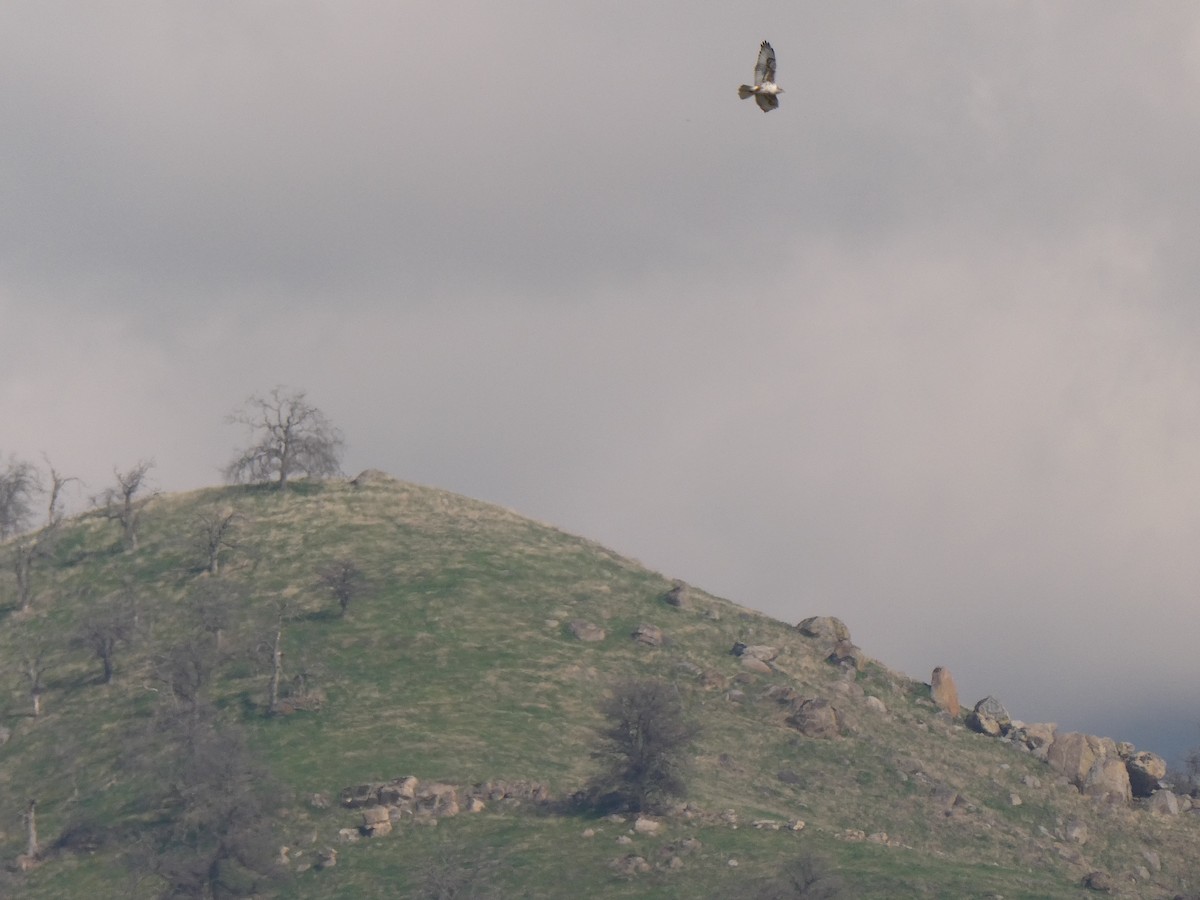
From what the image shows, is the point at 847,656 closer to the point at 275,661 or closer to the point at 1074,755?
the point at 1074,755

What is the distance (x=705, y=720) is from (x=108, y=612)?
45625 millimetres

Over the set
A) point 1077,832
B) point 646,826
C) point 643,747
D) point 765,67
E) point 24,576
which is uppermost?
point 765,67

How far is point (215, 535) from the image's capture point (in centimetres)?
12212

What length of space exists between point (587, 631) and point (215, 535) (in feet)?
102

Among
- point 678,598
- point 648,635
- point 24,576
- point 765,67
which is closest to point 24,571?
point 24,576

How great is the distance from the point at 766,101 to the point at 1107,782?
75466 millimetres

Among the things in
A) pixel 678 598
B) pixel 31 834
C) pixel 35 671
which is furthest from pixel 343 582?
pixel 31 834

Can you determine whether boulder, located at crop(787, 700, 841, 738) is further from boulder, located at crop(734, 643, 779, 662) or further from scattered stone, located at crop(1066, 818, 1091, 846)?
scattered stone, located at crop(1066, 818, 1091, 846)

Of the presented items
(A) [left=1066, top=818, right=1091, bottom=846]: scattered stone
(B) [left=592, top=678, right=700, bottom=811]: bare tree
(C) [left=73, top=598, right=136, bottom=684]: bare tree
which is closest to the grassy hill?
(A) [left=1066, top=818, right=1091, bottom=846]: scattered stone

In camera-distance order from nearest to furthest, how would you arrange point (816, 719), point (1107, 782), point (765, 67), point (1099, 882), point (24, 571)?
point (765, 67), point (1099, 882), point (816, 719), point (1107, 782), point (24, 571)

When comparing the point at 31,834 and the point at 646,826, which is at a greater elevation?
the point at 646,826

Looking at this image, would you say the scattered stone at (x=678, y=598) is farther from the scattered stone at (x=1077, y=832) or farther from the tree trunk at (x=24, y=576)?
A: the tree trunk at (x=24, y=576)

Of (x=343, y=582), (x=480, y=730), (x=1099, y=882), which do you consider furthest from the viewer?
(x=343, y=582)

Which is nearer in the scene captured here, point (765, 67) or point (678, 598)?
point (765, 67)
